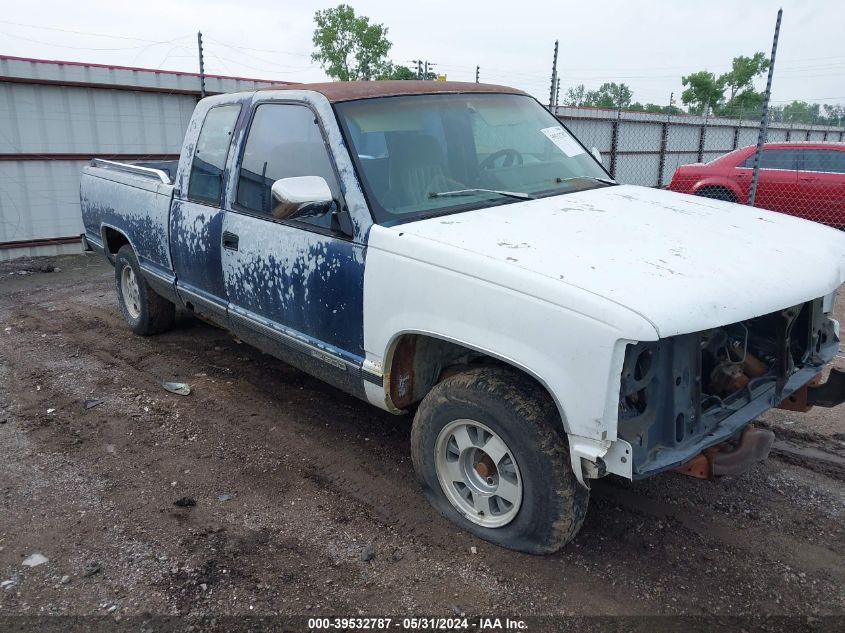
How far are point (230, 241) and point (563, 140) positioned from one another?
2193 mm

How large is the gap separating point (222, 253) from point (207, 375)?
1466 millimetres

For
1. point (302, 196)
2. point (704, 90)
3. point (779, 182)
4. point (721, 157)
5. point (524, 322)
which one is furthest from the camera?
point (704, 90)

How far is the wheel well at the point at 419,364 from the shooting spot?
327 centimetres

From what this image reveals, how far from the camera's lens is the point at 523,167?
3908 mm

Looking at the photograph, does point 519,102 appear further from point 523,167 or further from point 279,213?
point 279,213

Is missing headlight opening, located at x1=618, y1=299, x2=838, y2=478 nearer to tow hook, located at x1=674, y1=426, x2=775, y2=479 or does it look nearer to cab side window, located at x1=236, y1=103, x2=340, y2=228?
tow hook, located at x1=674, y1=426, x2=775, y2=479

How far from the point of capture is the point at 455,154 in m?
3.70

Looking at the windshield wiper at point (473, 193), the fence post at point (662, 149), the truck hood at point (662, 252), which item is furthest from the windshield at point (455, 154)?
the fence post at point (662, 149)

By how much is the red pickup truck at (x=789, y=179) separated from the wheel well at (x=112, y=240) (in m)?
8.72

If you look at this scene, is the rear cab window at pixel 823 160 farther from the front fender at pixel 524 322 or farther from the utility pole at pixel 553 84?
the front fender at pixel 524 322

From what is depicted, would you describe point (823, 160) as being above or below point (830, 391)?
above

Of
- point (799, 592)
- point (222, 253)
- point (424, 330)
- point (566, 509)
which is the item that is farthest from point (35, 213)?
point (799, 592)

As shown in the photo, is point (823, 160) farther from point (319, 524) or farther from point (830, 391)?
point (319, 524)

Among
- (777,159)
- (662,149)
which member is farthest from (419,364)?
(662,149)
